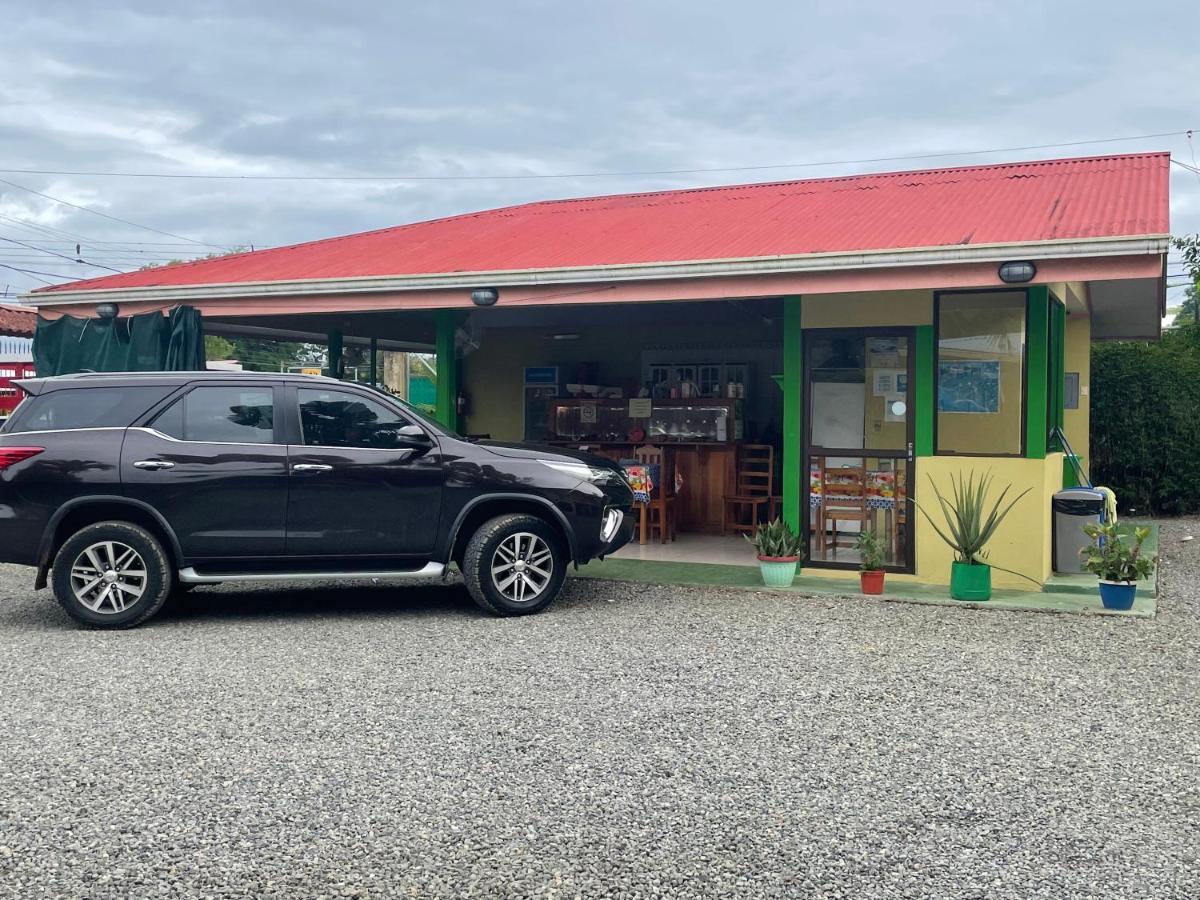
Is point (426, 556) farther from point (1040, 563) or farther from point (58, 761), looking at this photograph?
point (1040, 563)

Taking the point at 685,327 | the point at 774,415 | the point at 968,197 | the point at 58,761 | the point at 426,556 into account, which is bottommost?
the point at 58,761

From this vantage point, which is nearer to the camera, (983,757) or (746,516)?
(983,757)

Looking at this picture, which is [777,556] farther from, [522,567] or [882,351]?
[522,567]

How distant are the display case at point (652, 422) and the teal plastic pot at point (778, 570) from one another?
3.76 metres

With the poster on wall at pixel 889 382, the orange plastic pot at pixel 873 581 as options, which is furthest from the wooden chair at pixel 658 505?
the orange plastic pot at pixel 873 581

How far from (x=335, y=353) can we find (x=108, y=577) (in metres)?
6.81

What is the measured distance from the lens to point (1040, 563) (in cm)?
894

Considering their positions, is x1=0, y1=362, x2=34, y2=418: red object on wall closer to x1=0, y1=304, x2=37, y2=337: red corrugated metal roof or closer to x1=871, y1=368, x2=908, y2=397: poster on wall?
x1=0, y1=304, x2=37, y2=337: red corrugated metal roof

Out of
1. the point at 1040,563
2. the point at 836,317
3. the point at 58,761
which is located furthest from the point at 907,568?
the point at 58,761

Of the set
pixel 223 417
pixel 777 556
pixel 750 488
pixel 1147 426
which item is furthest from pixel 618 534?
pixel 1147 426

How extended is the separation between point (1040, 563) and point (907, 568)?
1.03m

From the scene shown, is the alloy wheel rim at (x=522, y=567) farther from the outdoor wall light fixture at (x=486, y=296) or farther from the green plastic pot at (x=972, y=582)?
the green plastic pot at (x=972, y=582)

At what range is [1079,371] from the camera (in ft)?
44.3

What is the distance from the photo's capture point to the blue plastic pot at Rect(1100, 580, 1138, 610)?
8141mm
